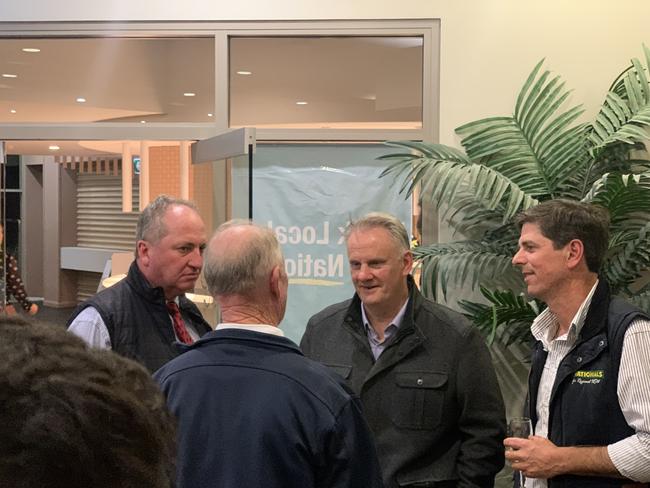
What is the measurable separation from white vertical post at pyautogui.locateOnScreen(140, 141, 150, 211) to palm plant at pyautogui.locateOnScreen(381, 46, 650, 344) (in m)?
1.45

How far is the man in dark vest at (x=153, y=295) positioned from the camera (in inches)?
110

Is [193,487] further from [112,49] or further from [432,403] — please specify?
[112,49]

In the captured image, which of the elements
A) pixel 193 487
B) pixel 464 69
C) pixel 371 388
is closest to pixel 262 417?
pixel 193 487

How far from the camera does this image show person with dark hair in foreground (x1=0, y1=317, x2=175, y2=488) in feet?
1.97

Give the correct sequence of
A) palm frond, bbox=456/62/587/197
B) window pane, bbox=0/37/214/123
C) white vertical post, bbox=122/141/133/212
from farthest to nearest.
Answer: white vertical post, bbox=122/141/133/212, window pane, bbox=0/37/214/123, palm frond, bbox=456/62/587/197

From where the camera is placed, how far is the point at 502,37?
4.43 m

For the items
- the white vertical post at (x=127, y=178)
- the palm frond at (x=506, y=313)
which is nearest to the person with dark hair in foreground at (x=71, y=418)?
the palm frond at (x=506, y=313)

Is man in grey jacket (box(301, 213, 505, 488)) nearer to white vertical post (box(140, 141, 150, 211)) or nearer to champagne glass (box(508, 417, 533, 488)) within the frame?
champagne glass (box(508, 417, 533, 488))

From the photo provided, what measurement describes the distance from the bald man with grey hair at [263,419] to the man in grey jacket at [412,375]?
2.63ft

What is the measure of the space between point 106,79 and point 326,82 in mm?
1219

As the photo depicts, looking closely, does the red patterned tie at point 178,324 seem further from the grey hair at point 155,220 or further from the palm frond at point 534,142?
the palm frond at point 534,142

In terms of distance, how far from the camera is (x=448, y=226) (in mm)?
4438

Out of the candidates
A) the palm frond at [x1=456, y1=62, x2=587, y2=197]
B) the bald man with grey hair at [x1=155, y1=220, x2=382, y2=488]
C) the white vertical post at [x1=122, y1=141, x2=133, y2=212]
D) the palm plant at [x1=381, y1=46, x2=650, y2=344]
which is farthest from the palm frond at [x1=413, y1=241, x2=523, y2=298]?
the bald man with grey hair at [x1=155, y1=220, x2=382, y2=488]

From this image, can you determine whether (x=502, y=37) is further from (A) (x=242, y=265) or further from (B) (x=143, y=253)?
(A) (x=242, y=265)
